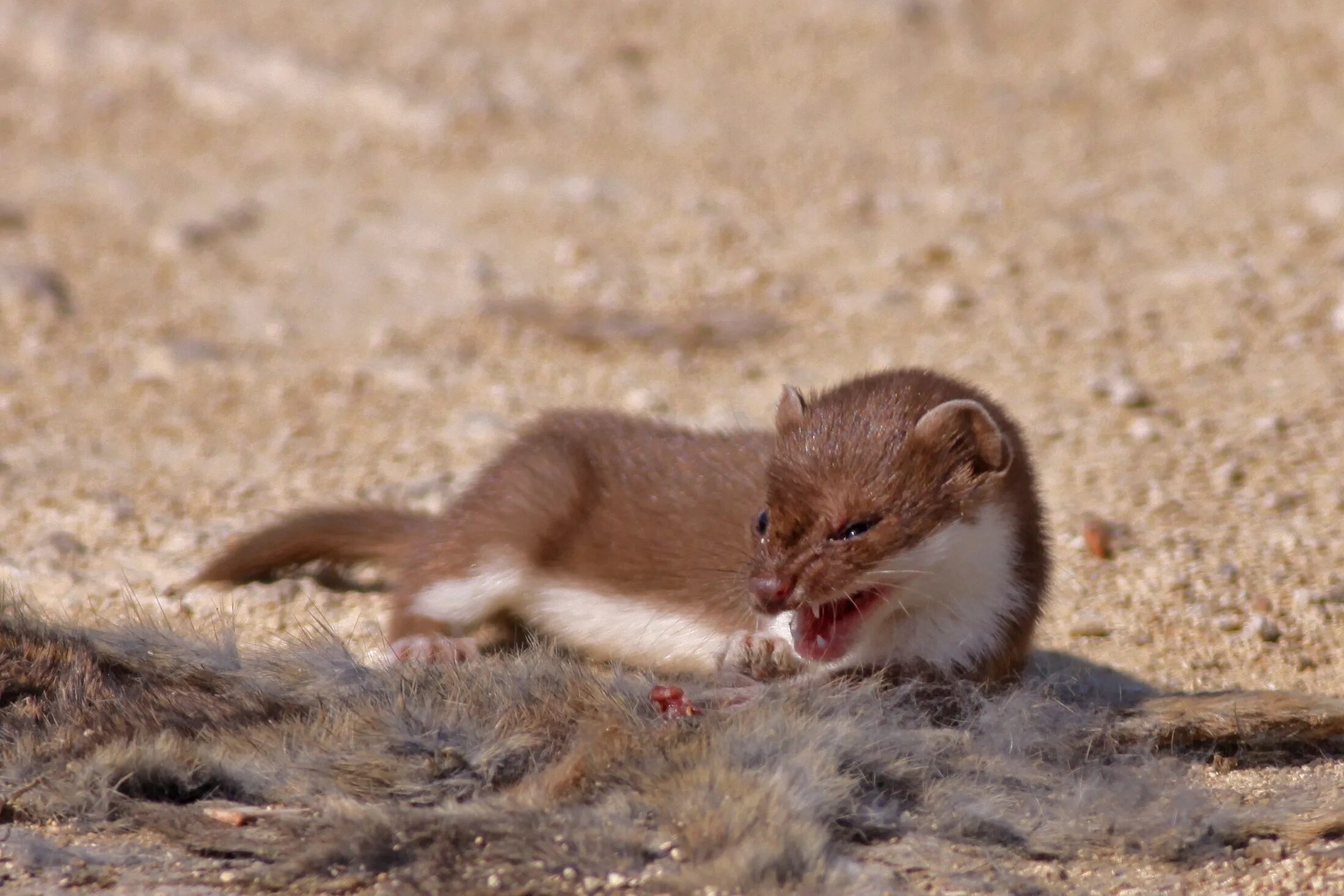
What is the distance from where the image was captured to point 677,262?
7516 mm

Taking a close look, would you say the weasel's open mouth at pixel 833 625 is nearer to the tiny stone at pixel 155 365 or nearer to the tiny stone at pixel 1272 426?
the tiny stone at pixel 1272 426

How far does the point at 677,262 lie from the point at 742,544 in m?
3.55

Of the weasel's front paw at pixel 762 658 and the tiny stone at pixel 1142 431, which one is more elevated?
the tiny stone at pixel 1142 431

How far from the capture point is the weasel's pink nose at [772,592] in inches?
144

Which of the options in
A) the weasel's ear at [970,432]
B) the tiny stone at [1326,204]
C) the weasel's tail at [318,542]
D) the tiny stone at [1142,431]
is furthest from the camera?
the tiny stone at [1326,204]

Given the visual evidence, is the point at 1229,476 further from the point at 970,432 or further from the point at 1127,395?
the point at 970,432

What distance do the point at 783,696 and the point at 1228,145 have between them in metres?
5.78

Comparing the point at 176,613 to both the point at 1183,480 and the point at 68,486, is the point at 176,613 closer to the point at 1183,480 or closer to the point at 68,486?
the point at 68,486

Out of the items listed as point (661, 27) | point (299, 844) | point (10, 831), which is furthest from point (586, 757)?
point (661, 27)

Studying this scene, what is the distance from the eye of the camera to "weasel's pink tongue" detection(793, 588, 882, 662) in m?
3.79

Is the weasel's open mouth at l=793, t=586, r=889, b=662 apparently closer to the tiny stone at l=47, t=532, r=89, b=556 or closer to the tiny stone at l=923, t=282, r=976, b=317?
the tiny stone at l=47, t=532, r=89, b=556

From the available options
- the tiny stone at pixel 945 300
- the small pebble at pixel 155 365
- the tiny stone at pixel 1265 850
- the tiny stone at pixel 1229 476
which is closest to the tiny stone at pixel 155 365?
the small pebble at pixel 155 365

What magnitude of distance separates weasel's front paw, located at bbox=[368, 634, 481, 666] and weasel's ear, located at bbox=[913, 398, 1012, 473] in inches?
46.3

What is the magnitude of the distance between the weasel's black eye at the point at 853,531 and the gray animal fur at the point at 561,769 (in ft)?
1.18
